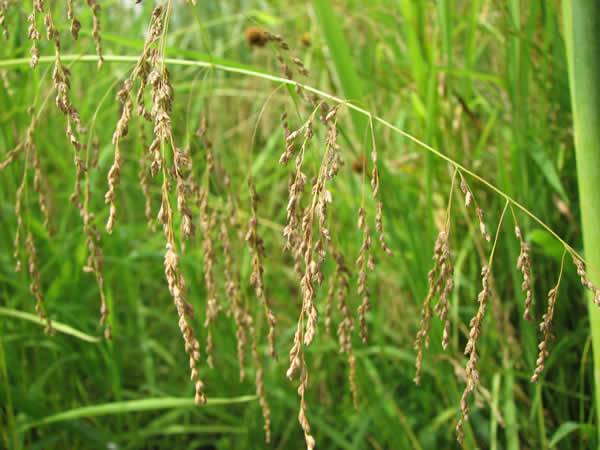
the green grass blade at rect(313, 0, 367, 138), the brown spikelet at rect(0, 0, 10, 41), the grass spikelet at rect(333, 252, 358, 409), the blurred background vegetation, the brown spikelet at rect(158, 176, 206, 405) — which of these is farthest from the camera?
the blurred background vegetation

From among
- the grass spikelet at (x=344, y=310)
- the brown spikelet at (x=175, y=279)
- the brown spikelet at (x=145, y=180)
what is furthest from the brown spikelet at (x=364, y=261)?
the brown spikelet at (x=145, y=180)

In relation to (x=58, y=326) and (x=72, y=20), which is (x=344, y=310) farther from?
(x=58, y=326)

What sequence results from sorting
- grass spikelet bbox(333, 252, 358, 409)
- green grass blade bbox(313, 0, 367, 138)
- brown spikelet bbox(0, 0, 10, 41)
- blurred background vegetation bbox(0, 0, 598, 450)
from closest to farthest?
brown spikelet bbox(0, 0, 10, 41)
grass spikelet bbox(333, 252, 358, 409)
green grass blade bbox(313, 0, 367, 138)
blurred background vegetation bbox(0, 0, 598, 450)

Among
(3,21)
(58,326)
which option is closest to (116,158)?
(3,21)

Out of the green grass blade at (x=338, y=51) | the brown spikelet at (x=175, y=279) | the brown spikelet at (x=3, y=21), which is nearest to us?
the brown spikelet at (x=175, y=279)

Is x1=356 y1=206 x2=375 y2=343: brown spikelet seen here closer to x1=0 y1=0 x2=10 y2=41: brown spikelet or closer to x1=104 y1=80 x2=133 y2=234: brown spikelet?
x1=104 y1=80 x2=133 y2=234: brown spikelet

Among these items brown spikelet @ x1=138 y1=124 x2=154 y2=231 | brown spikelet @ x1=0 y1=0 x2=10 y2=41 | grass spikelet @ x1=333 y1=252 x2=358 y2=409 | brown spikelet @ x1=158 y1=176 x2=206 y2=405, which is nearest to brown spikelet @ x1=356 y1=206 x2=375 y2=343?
grass spikelet @ x1=333 y1=252 x2=358 y2=409

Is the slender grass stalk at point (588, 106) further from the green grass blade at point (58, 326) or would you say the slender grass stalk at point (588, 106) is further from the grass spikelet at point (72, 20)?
the green grass blade at point (58, 326)

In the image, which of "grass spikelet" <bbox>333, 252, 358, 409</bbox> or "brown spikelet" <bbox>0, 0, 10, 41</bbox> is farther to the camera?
"grass spikelet" <bbox>333, 252, 358, 409</bbox>
